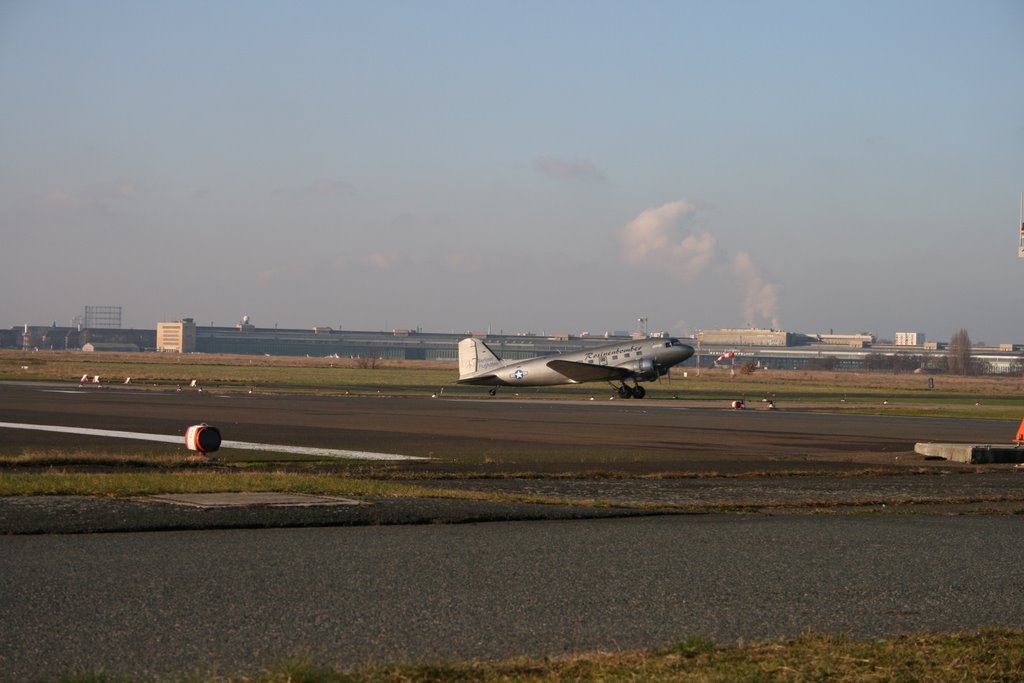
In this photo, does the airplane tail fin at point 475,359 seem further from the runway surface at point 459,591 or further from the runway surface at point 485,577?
the runway surface at point 459,591

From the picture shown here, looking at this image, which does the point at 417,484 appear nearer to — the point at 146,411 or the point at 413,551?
the point at 413,551

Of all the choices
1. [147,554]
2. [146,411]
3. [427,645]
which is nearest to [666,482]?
[147,554]

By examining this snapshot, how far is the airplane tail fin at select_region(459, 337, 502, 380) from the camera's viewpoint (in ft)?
222

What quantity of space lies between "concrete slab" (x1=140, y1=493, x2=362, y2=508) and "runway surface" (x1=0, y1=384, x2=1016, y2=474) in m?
5.94

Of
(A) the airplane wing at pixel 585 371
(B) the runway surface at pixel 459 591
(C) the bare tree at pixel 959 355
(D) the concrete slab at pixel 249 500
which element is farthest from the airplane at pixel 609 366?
(C) the bare tree at pixel 959 355

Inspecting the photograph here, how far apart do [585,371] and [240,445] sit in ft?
128

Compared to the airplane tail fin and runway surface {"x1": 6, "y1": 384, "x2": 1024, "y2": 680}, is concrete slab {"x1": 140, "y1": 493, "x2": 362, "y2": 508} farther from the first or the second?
the airplane tail fin

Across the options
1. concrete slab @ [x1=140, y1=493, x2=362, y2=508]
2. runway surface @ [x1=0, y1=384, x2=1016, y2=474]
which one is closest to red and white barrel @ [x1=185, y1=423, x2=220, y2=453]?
runway surface @ [x1=0, y1=384, x2=1016, y2=474]

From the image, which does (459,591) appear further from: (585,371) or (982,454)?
(585,371)

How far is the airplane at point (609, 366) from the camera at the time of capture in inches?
2404

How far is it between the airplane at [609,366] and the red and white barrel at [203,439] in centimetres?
4114

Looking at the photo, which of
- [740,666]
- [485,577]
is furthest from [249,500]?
[740,666]

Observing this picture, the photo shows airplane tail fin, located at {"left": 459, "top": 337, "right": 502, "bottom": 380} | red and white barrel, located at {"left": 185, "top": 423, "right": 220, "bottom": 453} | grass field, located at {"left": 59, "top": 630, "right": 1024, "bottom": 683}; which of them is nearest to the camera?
grass field, located at {"left": 59, "top": 630, "right": 1024, "bottom": 683}

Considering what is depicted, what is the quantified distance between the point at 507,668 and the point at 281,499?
7660mm
